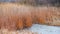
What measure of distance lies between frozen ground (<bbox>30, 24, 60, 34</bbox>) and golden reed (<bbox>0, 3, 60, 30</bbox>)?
0.26 feet

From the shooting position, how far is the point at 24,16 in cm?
198

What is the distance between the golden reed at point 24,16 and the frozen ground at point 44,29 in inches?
3.1

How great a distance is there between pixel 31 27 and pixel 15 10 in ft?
1.35

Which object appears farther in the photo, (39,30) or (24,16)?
(24,16)

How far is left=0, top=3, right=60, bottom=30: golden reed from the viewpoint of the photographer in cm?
183

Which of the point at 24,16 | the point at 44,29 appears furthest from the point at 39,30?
the point at 24,16

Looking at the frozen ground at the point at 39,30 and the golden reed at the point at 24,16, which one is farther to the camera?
the golden reed at the point at 24,16

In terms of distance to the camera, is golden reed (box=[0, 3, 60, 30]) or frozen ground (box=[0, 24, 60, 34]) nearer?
frozen ground (box=[0, 24, 60, 34])

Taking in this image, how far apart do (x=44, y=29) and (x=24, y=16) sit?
0.32 metres

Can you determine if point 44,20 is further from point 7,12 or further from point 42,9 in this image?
point 7,12

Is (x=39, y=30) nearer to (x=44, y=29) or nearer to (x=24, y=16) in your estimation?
(x=44, y=29)

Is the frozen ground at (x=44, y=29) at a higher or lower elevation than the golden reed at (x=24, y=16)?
lower

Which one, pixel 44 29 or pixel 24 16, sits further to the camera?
pixel 24 16

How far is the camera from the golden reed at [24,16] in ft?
6.00
